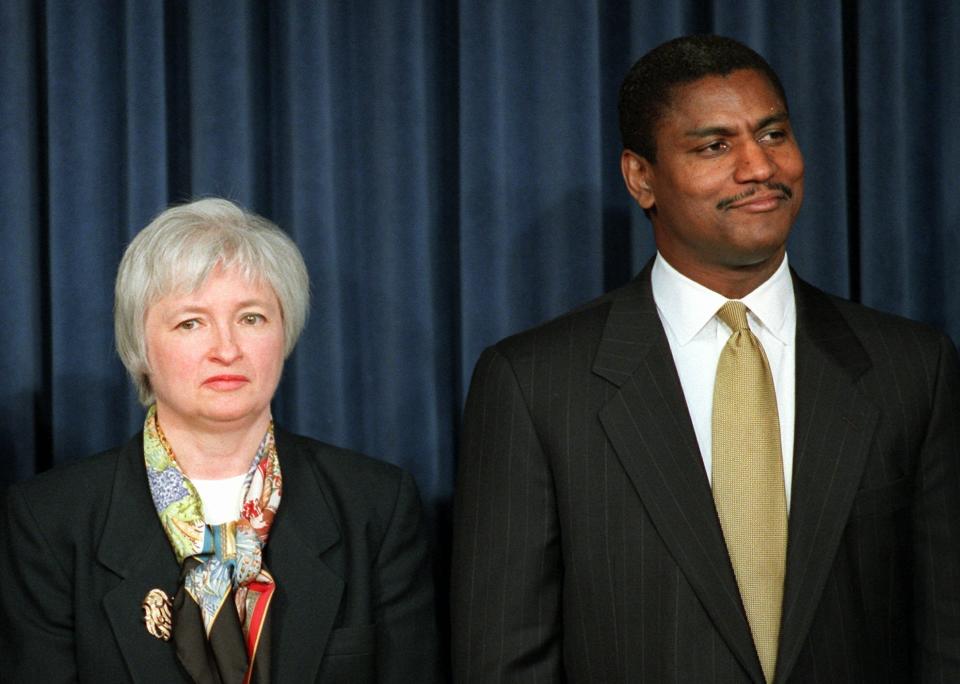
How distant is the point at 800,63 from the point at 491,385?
0.98 m

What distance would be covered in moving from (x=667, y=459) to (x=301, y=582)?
56 centimetres

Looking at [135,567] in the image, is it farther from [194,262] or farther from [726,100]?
[726,100]

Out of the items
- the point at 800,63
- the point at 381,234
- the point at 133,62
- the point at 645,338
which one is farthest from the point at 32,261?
the point at 800,63

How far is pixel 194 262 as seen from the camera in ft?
6.47

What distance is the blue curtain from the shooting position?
7.82 ft

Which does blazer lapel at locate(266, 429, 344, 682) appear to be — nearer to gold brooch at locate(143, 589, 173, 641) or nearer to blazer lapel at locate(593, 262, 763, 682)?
gold brooch at locate(143, 589, 173, 641)

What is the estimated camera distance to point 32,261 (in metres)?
2.38

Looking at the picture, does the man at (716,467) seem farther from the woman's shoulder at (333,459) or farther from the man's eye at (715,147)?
the woman's shoulder at (333,459)

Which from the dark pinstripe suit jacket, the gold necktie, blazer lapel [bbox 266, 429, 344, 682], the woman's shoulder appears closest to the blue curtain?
the woman's shoulder

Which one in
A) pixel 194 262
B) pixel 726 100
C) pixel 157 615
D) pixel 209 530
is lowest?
pixel 157 615

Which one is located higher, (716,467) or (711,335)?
(711,335)

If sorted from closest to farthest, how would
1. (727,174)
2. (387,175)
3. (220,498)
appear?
1. (727,174)
2. (220,498)
3. (387,175)

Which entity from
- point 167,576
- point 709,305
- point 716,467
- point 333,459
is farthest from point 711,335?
point 167,576

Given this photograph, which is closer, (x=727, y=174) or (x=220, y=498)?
(x=727, y=174)
